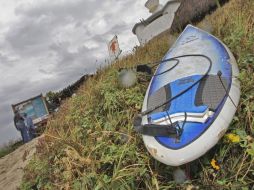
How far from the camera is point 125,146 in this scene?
13.6ft

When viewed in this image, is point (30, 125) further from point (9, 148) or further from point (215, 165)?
point (215, 165)

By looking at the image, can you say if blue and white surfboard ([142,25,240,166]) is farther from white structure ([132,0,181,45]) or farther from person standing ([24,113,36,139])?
white structure ([132,0,181,45])

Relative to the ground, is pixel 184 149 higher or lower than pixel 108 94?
lower

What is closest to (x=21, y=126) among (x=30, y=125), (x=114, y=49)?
(x=30, y=125)

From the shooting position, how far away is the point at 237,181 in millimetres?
3238

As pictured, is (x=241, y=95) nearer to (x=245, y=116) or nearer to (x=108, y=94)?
(x=245, y=116)

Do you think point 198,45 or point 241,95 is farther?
point 198,45

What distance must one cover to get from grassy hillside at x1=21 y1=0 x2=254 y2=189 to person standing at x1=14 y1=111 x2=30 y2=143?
23.9 ft

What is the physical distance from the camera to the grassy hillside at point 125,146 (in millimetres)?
3434

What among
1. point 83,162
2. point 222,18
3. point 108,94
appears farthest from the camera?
point 222,18

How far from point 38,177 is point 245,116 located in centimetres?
288

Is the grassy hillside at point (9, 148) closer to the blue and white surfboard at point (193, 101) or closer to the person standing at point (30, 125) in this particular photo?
the person standing at point (30, 125)

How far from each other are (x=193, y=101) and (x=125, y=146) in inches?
36.1

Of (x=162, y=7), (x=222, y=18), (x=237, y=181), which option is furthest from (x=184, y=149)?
(x=162, y=7)
